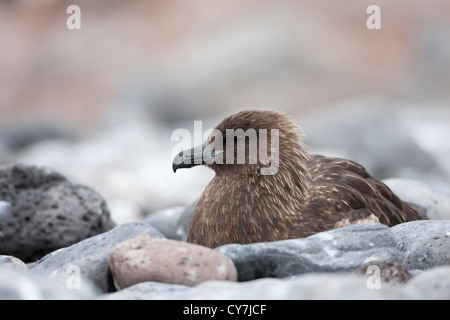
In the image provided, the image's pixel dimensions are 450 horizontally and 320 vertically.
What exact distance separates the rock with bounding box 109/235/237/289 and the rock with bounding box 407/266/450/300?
1.13 meters

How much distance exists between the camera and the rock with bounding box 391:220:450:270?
4953 mm

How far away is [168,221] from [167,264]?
3725mm

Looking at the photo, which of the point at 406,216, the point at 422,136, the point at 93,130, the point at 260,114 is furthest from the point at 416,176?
the point at 93,130

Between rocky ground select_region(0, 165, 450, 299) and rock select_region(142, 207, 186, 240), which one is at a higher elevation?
rocky ground select_region(0, 165, 450, 299)

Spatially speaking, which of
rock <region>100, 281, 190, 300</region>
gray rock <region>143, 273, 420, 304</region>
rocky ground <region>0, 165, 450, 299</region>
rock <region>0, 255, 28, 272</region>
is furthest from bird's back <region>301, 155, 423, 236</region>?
rock <region>0, 255, 28, 272</region>

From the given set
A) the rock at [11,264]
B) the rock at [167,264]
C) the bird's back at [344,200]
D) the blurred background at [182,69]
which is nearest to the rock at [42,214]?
the rock at [11,264]

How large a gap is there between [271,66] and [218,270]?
55.6ft

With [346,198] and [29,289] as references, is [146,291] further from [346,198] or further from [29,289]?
[346,198]

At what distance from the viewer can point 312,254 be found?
464 cm

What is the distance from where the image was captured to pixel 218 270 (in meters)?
4.36

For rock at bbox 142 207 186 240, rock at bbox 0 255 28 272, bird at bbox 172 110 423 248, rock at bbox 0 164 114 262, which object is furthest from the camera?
rock at bbox 142 207 186 240

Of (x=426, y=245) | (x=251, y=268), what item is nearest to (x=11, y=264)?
(x=251, y=268)

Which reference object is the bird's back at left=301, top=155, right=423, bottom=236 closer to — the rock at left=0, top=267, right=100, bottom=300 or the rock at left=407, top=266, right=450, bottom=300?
the rock at left=407, top=266, right=450, bottom=300

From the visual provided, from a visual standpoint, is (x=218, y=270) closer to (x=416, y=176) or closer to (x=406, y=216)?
(x=406, y=216)
